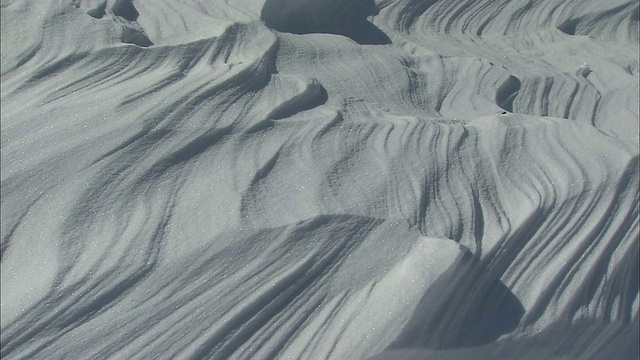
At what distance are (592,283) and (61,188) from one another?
1.07m

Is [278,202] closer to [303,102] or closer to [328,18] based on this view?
[303,102]

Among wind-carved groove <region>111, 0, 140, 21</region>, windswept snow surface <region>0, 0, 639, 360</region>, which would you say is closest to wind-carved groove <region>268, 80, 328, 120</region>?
windswept snow surface <region>0, 0, 639, 360</region>

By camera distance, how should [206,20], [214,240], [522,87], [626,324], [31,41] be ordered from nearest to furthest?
[214,240], [31,41], [626,324], [206,20], [522,87]

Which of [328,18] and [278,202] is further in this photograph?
[328,18]

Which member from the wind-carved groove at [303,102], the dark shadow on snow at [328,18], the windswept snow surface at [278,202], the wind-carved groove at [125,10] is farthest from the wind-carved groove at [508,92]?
the wind-carved groove at [125,10]

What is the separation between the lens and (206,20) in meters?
1.62

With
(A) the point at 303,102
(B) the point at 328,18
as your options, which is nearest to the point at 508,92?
(B) the point at 328,18

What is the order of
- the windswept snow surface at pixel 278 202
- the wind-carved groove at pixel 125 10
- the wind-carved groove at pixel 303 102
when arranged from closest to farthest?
the windswept snow surface at pixel 278 202, the wind-carved groove at pixel 303 102, the wind-carved groove at pixel 125 10

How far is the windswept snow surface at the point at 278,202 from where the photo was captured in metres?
1.10

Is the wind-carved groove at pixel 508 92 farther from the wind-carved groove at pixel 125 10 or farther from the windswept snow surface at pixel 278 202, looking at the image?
the wind-carved groove at pixel 125 10

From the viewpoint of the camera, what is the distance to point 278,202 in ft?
4.09

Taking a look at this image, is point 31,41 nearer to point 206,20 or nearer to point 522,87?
point 206,20

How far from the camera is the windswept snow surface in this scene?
1096 mm

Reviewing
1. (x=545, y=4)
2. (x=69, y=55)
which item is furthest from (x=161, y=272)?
(x=545, y=4)
